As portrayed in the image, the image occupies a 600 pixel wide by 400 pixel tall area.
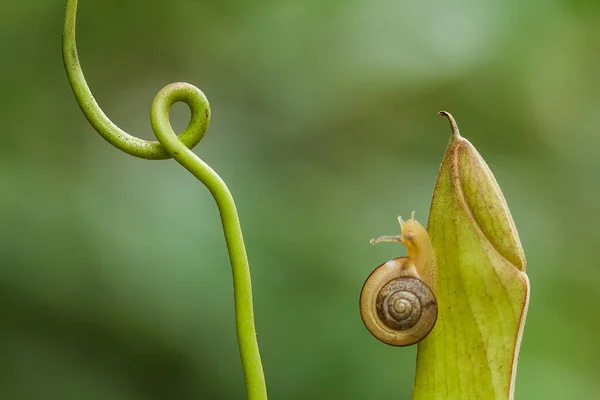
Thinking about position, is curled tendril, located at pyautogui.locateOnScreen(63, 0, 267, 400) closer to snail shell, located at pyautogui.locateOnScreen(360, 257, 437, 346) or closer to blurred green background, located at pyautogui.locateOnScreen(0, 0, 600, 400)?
snail shell, located at pyautogui.locateOnScreen(360, 257, 437, 346)

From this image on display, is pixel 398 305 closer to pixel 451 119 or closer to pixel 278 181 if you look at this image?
pixel 451 119

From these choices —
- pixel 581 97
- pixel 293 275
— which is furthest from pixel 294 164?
pixel 581 97

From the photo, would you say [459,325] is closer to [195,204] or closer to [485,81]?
[195,204]

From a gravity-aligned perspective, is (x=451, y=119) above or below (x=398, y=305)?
above

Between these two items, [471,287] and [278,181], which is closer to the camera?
[471,287]

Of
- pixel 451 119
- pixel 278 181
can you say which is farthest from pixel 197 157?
pixel 278 181

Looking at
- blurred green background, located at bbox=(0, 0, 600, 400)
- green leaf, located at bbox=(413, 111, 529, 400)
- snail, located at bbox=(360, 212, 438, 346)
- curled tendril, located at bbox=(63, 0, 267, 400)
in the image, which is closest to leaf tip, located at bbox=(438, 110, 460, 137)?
green leaf, located at bbox=(413, 111, 529, 400)
